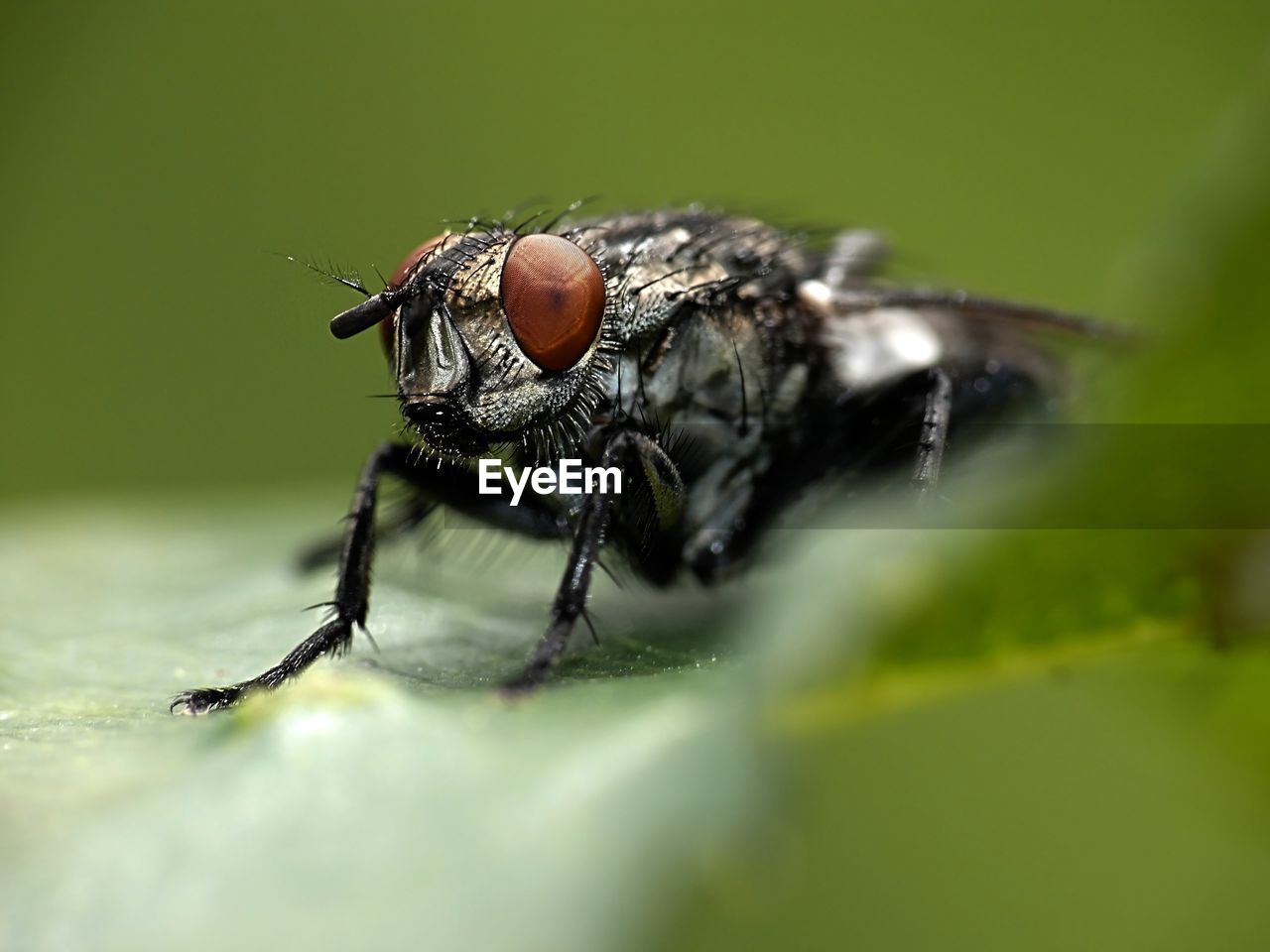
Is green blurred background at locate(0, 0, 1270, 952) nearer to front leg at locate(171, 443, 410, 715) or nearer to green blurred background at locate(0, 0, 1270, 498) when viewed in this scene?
green blurred background at locate(0, 0, 1270, 498)

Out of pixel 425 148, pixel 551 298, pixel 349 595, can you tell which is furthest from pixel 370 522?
pixel 425 148

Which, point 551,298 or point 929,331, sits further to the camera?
point 929,331

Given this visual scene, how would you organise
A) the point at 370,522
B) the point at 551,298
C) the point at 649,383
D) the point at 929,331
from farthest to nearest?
the point at 929,331
the point at 649,383
the point at 370,522
the point at 551,298

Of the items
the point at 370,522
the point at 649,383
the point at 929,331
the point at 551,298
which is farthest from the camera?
the point at 929,331

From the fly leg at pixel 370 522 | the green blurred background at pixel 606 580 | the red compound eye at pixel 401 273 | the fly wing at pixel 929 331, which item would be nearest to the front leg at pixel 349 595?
the fly leg at pixel 370 522

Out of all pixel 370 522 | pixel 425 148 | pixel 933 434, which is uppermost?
pixel 933 434

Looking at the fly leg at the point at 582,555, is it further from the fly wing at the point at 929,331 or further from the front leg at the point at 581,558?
the fly wing at the point at 929,331

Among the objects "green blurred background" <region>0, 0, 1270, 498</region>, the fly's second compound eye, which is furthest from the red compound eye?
"green blurred background" <region>0, 0, 1270, 498</region>

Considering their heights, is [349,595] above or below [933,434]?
below

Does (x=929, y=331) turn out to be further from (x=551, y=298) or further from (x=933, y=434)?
(x=551, y=298)
